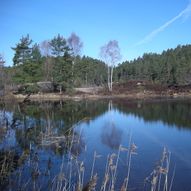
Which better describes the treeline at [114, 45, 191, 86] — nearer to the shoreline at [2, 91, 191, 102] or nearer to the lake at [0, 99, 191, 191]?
the shoreline at [2, 91, 191, 102]

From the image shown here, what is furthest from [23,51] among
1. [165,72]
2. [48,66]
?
[165,72]

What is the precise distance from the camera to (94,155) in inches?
223

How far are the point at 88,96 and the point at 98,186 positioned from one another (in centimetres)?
3746

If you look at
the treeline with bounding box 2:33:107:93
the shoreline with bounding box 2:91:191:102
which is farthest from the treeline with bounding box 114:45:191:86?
the treeline with bounding box 2:33:107:93

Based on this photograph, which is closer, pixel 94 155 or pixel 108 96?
pixel 94 155

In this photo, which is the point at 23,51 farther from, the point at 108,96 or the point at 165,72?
the point at 165,72

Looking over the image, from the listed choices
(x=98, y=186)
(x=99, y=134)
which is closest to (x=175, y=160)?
(x=98, y=186)

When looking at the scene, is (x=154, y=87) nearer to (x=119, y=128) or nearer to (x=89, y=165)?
(x=119, y=128)

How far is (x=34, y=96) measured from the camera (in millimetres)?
43781

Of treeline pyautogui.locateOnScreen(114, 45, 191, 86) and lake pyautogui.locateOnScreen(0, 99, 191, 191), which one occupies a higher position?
treeline pyautogui.locateOnScreen(114, 45, 191, 86)

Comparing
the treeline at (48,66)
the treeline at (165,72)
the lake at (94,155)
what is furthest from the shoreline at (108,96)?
the lake at (94,155)

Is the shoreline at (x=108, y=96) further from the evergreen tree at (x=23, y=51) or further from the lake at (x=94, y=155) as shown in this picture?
the lake at (x=94, y=155)

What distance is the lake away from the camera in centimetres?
587

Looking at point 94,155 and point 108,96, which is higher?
point 94,155
